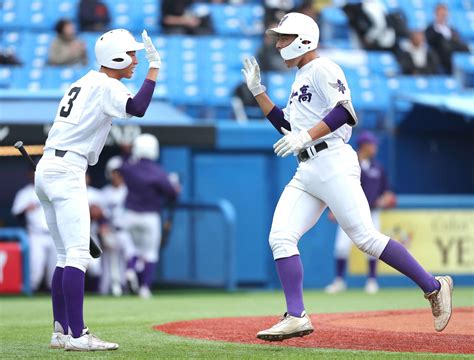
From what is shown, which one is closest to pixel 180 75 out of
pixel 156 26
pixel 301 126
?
pixel 156 26

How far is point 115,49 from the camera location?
264 inches

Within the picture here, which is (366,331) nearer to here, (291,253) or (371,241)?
(371,241)

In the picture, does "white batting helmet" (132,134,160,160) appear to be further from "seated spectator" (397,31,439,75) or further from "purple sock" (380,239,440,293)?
"purple sock" (380,239,440,293)

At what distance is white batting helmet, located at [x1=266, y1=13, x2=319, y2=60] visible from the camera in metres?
6.85

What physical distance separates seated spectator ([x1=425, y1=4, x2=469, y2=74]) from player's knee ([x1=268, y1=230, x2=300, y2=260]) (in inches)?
459

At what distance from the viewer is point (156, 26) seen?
16.8m

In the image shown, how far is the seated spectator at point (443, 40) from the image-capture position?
17.7 metres

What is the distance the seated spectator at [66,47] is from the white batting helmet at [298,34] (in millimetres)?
8378

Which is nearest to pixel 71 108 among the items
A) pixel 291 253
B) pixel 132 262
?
pixel 291 253

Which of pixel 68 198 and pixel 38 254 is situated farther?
pixel 38 254

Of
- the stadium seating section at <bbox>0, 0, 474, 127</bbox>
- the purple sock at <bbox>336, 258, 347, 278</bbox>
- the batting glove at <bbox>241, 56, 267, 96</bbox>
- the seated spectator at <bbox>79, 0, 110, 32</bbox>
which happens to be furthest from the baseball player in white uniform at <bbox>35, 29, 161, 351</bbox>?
the seated spectator at <bbox>79, 0, 110, 32</bbox>

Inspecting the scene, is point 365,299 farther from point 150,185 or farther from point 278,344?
point 278,344

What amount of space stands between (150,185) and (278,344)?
6.37 metres

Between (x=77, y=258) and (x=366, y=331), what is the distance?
7.01ft
